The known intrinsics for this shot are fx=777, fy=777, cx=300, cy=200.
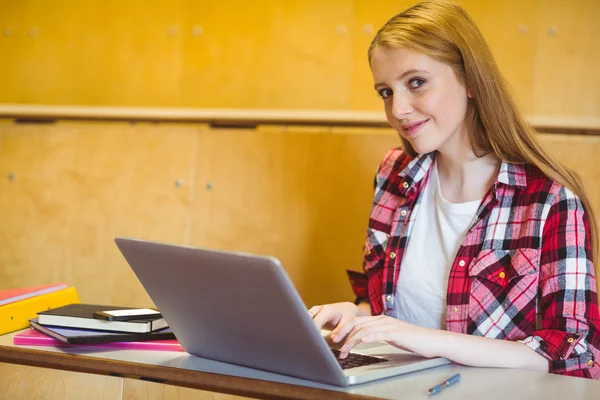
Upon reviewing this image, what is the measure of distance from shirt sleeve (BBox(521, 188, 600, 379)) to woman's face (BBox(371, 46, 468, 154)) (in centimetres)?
24

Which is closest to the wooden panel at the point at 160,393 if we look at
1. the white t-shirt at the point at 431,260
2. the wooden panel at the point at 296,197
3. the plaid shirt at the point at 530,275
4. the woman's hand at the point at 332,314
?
the woman's hand at the point at 332,314

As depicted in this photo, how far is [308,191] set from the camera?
1.96 metres

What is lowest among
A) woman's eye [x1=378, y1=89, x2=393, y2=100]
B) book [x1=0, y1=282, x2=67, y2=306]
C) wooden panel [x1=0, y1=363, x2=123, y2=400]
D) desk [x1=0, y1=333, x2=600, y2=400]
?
wooden panel [x1=0, y1=363, x2=123, y2=400]

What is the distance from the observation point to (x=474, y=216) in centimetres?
147

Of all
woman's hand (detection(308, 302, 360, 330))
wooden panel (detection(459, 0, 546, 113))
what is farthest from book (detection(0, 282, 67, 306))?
wooden panel (detection(459, 0, 546, 113))

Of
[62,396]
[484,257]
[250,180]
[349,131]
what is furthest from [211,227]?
[62,396]

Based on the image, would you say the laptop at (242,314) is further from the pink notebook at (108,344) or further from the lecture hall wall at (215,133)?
the lecture hall wall at (215,133)

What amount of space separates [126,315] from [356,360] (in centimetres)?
36

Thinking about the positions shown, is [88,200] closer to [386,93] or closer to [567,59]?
[386,93]

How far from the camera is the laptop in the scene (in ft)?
2.92

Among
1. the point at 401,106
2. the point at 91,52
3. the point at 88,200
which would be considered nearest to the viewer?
the point at 401,106

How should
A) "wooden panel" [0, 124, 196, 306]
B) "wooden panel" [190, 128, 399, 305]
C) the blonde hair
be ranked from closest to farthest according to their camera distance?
1. the blonde hair
2. "wooden panel" [190, 128, 399, 305]
3. "wooden panel" [0, 124, 196, 306]

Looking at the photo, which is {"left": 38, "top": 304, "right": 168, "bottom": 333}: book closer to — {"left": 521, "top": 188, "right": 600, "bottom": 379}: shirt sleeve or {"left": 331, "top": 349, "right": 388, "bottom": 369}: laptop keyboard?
{"left": 331, "top": 349, "right": 388, "bottom": 369}: laptop keyboard

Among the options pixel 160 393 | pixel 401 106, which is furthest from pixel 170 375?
pixel 401 106
